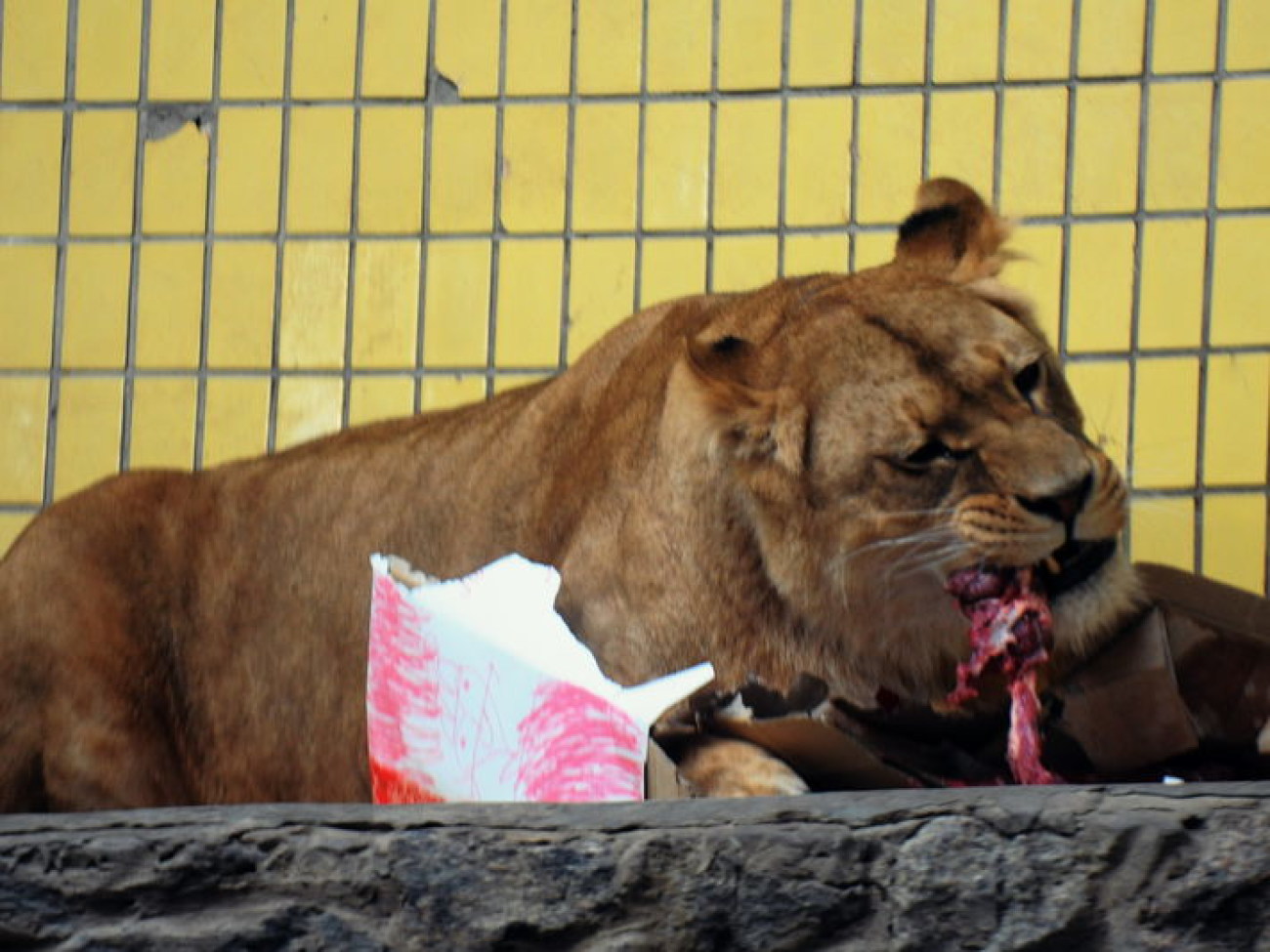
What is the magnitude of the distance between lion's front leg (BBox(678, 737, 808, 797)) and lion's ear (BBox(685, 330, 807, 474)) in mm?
719

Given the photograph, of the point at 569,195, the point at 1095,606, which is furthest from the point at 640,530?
the point at 569,195

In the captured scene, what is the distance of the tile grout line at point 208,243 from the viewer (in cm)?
459

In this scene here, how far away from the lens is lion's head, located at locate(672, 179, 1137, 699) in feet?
9.53

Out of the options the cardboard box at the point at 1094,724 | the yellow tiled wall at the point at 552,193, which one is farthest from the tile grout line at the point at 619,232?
the cardboard box at the point at 1094,724

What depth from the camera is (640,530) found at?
3.23 m

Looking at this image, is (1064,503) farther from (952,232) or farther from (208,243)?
(208,243)

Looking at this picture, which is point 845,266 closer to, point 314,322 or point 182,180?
point 314,322

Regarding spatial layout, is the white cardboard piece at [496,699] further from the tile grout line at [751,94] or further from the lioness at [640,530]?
the tile grout line at [751,94]

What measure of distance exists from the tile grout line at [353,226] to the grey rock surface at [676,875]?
2476 millimetres

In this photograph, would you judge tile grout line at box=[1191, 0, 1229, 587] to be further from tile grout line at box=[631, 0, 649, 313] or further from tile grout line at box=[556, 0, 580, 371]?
tile grout line at box=[556, 0, 580, 371]

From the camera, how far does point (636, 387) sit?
11.3 ft

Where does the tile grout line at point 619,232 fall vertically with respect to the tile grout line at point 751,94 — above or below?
below

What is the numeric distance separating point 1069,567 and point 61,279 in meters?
2.50

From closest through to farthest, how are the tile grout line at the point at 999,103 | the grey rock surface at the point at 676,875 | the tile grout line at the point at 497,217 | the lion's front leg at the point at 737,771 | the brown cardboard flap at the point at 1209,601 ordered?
the grey rock surface at the point at 676,875, the lion's front leg at the point at 737,771, the brown cardboard flap at the point at 1209,601, the tile grout line at the point at 999,103, the tile grout line at the point at 497,217
